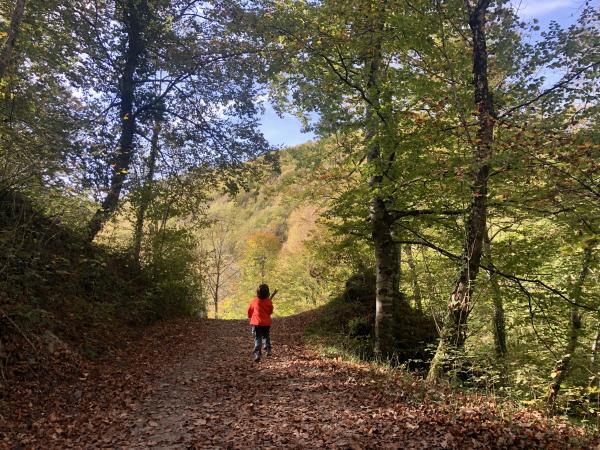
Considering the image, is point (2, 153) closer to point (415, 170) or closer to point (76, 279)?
point (76, 279)

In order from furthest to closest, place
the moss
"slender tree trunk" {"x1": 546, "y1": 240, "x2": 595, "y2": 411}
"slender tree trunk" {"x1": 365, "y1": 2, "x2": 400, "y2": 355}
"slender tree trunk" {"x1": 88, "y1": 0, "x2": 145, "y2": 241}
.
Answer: "slender tree trunk" {"x1": 88, "y1": 0, "x2": 145, "y2": 241} → the moss → "slender tree trunk" {"x1": 365, "y1": 2, "x2": 400, "y2": 355} → "slender tree trunk" {"x1": 546, "y1": 240, "x2": 595, "y2": 411}

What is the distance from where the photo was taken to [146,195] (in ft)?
50.0

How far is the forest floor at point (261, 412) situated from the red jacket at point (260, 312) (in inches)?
40.6

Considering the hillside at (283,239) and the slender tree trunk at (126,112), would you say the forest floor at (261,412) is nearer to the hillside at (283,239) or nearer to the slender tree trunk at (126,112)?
the slender tree trunk at (126,112)

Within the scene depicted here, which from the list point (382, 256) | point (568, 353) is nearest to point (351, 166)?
point (382, 256)

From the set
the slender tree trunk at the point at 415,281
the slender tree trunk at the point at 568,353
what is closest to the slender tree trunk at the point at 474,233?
the slender tree trunk at the point at 568,353

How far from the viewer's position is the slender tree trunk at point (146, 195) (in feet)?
50.4

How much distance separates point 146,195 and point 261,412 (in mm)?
10784

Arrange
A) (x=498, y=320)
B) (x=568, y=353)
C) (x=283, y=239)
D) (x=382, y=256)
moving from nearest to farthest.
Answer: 1. (x=568, y=353)
2. (x=382, y=256)
3. (x=498, y=320)
4. (x=283, y=239)

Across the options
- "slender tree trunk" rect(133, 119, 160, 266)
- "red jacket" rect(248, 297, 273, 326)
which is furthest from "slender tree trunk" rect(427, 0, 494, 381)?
"slender tree trunk" rect(133, 119, 160, 266)

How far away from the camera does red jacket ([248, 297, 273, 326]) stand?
1006cm

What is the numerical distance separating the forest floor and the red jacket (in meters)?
1.03

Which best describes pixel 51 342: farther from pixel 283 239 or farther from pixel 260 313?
pixel 283 239

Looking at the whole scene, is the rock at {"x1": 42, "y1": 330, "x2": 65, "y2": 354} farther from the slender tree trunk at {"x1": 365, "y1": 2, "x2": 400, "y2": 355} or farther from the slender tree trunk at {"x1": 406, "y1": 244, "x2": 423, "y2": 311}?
the slender tree trunk at {"x1": 406, "y1": 244, "x2": 423, "y2": 311}
